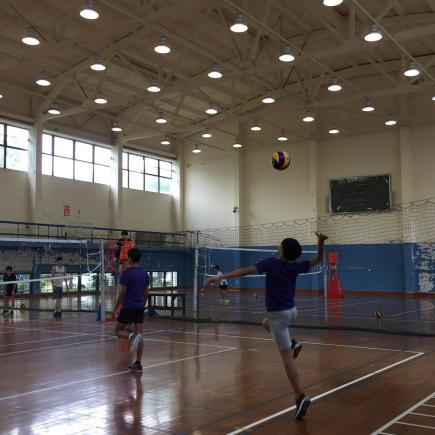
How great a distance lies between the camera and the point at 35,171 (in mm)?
26281

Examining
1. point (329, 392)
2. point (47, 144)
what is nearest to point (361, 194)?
point (47, 144)

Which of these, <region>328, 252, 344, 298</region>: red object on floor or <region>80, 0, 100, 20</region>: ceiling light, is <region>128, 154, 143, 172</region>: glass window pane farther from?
<region>80, 0, 100, 20</region>: ceiling light

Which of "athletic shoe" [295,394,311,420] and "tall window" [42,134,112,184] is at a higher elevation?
"tall window" [42,134,112,184]

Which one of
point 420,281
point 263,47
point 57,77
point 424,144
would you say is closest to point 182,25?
point 263,47

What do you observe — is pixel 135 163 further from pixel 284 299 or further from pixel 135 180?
pixel 284 299

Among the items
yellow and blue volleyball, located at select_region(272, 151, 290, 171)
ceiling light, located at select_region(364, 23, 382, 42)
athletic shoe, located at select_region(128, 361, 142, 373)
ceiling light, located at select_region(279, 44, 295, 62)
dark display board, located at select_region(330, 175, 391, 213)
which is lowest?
athletic shoe, located at select_region(128, 361, 142, 373)

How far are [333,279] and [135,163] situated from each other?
1402 cm

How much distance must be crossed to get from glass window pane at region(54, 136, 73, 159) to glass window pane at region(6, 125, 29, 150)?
1.77 metres

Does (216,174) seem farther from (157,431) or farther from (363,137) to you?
(157,431)

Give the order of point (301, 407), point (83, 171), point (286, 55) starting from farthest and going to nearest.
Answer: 1. point (83, 171)
2. point (286, 55)
3. point (301, 407)

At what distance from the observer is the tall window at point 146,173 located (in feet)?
104

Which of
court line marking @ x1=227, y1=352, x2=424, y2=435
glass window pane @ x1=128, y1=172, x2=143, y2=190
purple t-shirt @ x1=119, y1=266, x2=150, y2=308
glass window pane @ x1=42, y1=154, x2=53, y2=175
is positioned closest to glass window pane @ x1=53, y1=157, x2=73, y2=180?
glass window pane @ x1=42, y1=154, x2=53, y2=175

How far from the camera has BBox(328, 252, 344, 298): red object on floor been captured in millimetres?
24719

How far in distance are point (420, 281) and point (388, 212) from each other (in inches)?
145
